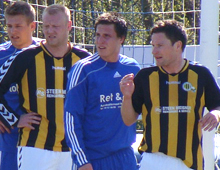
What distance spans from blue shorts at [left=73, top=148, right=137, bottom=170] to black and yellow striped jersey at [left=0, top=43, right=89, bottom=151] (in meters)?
0.49

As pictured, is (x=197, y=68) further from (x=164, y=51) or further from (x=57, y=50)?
(x=57, y=50)

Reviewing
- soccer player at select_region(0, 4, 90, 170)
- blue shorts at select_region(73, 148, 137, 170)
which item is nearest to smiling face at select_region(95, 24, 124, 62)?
soccer player at select_region(0, 4, 90, 170)

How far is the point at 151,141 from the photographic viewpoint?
3984 mm

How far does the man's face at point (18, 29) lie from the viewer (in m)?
4.83

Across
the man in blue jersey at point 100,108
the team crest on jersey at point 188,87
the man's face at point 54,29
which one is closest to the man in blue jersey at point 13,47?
the man's face at point 54,29

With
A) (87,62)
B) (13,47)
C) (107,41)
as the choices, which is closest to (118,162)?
(87,62)

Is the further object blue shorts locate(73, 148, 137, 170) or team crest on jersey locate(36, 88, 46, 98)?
team crest on jersey locate(36, 88, 46, 98)

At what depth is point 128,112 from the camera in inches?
155

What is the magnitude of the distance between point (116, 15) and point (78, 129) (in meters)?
0.96

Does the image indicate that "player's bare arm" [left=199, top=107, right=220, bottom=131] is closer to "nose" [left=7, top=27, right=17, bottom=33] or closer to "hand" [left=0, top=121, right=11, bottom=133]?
"hand" [left=0, top=121, right=11, bottom=133]

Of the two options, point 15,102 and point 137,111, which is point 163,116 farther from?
point 15,102

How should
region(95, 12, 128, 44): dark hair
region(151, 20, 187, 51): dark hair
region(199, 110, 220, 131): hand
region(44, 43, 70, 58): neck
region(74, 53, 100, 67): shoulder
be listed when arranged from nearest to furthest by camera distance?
region(199, 110, 220, 131): hand < region(151, 20, 187, 51): dark hair < region(74, 53, 100, 67): shoulder < region(95, 12, 128, 44): dark hair < region(44, 43, 70, 58): neck

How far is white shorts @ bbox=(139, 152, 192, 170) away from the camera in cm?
397

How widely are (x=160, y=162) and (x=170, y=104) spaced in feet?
1.37
